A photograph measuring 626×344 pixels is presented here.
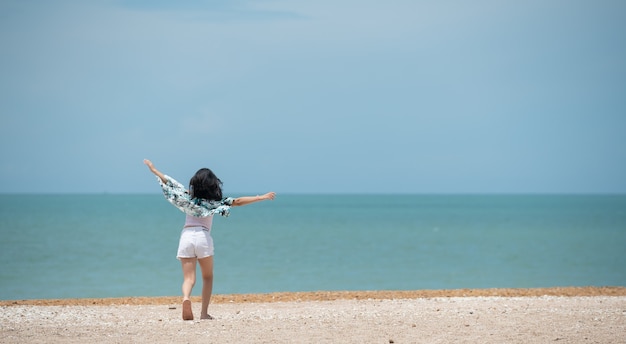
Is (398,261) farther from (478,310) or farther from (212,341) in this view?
(212,341)

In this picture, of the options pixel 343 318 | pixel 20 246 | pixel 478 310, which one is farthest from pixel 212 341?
pixel 20 246

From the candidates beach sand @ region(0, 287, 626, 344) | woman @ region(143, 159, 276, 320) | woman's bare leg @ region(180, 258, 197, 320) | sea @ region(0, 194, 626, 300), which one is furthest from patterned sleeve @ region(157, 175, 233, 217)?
sea @ region(0, 194, 626, 300)

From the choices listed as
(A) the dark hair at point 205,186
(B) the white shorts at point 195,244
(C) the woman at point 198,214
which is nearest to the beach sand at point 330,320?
(C) the woman at point 198,214

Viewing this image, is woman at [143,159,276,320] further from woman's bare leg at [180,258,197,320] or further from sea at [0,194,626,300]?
sea at [0,194,626,300]

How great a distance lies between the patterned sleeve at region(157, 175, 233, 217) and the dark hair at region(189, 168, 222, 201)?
68 millimetres

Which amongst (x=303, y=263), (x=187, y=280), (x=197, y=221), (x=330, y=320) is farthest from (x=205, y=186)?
(x=303, y=263)

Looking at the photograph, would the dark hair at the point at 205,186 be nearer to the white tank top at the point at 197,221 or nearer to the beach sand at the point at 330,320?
the white tank top at the point at 197,221

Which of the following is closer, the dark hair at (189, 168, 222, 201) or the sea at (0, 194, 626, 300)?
the dark hair at (189, 168, 222, 201)

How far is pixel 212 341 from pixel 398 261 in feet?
87.1

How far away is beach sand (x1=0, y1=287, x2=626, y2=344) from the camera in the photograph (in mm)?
9859

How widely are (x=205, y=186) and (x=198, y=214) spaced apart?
1.22 ft

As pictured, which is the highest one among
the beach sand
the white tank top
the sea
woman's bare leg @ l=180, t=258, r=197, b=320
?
the white tank top

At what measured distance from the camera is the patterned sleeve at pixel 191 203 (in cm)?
1093

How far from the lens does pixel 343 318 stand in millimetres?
11391
